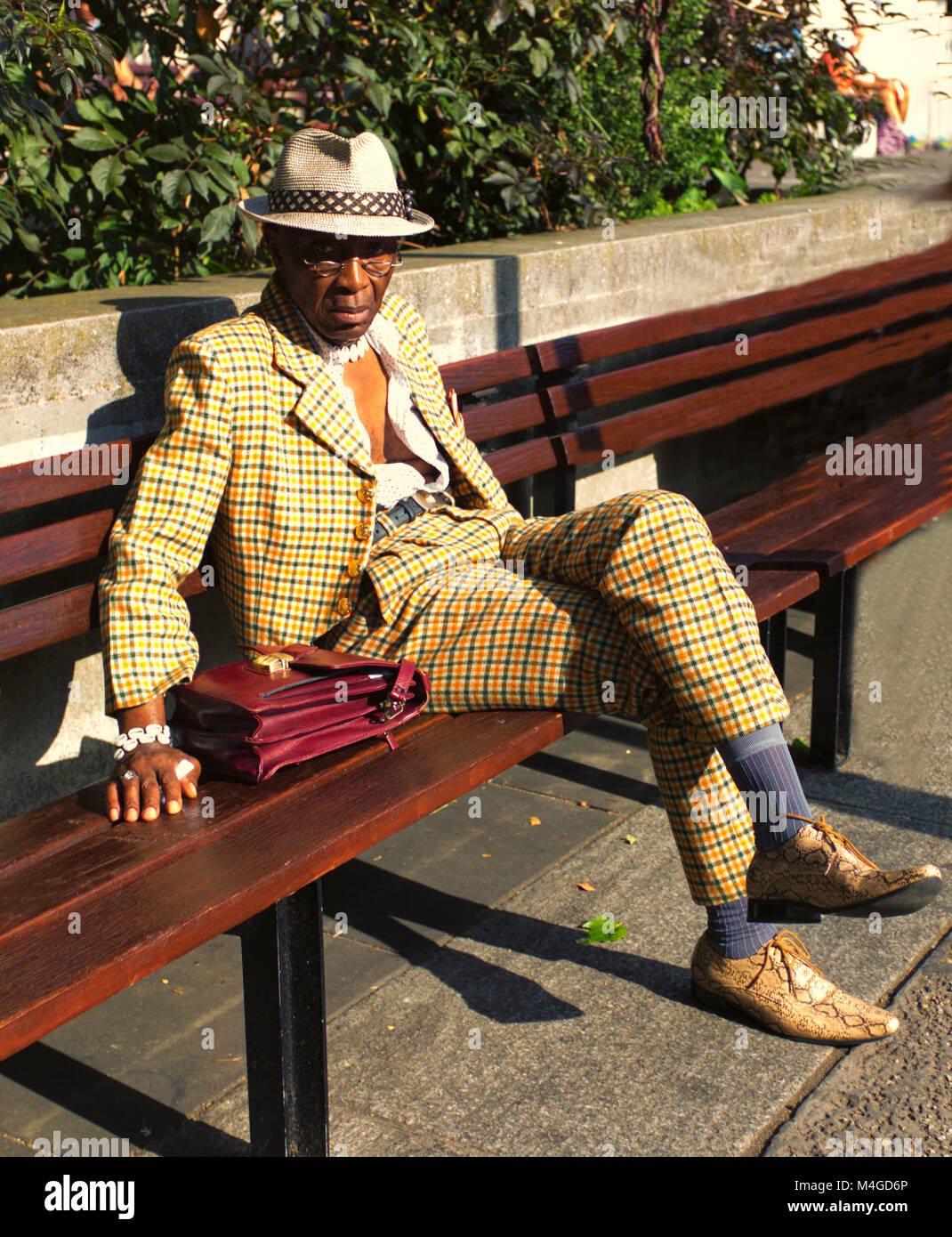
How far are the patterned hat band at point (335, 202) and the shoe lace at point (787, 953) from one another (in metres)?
1.70

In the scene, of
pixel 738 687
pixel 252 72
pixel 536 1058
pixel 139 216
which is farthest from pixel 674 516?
pixel 252 72

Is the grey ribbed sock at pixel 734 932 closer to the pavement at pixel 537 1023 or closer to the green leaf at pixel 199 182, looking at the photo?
the pavement at pixel 537 1023

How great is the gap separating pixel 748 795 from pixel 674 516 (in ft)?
1.84

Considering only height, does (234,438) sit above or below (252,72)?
below

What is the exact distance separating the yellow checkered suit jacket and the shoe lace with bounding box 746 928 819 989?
114cm

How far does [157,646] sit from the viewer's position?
2619 millimetres

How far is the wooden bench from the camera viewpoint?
2.10 m

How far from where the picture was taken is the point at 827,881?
9.25 ft

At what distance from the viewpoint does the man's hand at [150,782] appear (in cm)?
244

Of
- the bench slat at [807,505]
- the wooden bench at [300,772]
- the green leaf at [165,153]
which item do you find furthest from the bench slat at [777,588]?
the green leaf at [165,153]

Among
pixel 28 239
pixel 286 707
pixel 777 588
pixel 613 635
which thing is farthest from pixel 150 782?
pixel 28 239

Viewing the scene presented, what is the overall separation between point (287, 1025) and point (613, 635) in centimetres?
99
